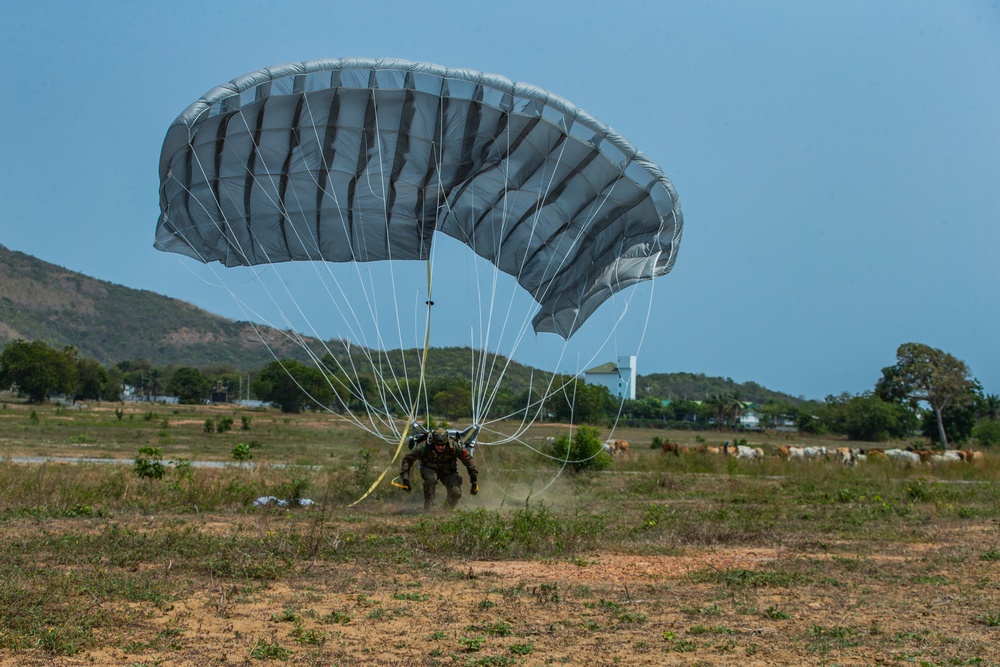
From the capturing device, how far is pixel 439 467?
1345 centimetres

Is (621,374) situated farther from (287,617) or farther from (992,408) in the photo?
(992,408)

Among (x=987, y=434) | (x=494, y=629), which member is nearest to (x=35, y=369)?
(x=987, y=434)

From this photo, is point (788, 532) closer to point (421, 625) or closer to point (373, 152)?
point (421, 625)

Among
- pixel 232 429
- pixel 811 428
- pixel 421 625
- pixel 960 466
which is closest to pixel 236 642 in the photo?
pixel 421 625

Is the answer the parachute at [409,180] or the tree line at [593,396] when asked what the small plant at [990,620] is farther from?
the tree line at [593,396]

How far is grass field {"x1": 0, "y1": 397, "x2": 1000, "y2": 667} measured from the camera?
19.6ft

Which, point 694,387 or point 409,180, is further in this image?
point 694,387

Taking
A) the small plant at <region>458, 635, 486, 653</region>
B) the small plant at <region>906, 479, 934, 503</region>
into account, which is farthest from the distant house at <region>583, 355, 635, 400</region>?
the small plant at <region>458, 635, 486, 653</region>

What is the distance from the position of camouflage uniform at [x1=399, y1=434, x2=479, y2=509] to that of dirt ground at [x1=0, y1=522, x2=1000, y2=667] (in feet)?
11.2

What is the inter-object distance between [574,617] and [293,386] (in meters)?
60.4

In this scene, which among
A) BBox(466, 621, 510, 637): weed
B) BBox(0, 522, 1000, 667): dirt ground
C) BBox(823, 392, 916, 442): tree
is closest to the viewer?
BBox(0, 522, 1000, 667): dirt ground

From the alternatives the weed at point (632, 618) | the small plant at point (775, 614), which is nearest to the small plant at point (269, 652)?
the weed at point (632, 618)

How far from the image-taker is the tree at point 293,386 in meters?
62.1

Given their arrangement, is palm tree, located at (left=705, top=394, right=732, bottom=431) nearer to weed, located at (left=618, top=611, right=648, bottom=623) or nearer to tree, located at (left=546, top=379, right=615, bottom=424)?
tree, located at (left=546, top=379, right=615, bottom=424)
